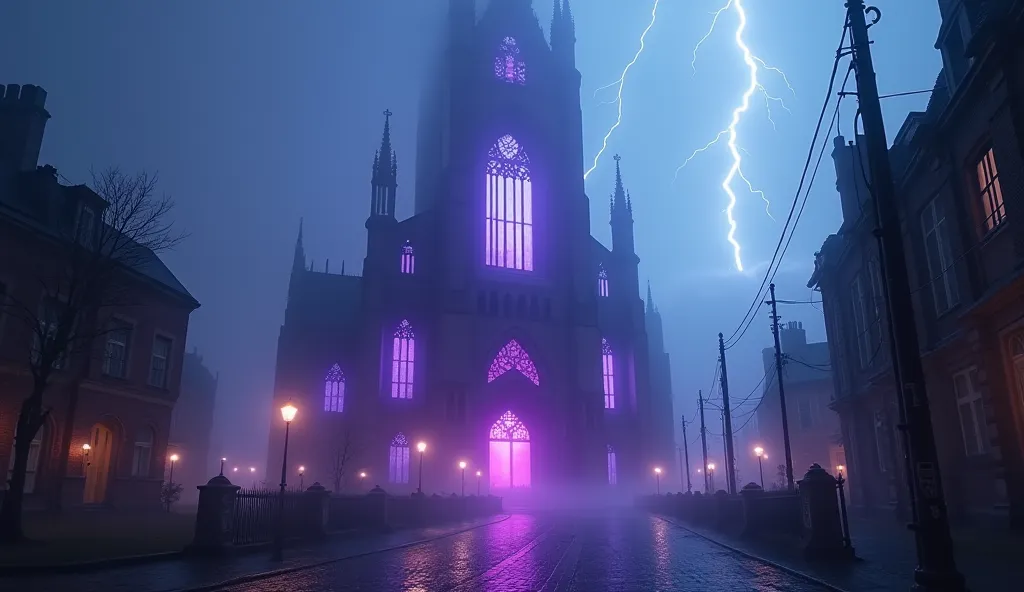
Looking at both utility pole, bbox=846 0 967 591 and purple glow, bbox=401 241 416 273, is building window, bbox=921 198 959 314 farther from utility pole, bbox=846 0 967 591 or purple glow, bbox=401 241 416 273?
purple glow, bbox=401 241 416 273

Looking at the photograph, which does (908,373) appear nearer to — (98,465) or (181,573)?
(181,573)

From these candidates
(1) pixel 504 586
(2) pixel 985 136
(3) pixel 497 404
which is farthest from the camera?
(3) pixel 497 404

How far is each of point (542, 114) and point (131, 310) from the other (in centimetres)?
3859

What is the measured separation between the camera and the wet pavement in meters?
10.3

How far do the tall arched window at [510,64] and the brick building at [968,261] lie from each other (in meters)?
39.9

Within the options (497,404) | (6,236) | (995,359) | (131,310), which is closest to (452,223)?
(497,404)

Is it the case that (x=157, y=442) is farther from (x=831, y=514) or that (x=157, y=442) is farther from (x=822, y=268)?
(x=822, y=268)

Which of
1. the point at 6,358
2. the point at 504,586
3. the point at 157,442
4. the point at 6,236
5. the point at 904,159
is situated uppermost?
the point at 904,159

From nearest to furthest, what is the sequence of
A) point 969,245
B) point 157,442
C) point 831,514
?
1. point 831,514
2. point 969,245
3. point 157,442

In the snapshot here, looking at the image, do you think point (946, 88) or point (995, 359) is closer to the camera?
point (995, 359)

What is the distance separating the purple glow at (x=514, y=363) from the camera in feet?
170

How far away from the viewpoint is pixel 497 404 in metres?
50.8

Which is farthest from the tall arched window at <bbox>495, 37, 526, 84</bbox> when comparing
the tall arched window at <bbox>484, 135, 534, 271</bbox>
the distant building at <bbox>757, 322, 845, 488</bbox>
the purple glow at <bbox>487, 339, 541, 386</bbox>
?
the distant building at <bbox>757, 322, 845, 488</bbox>

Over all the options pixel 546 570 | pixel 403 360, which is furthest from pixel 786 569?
pixel 403 360
